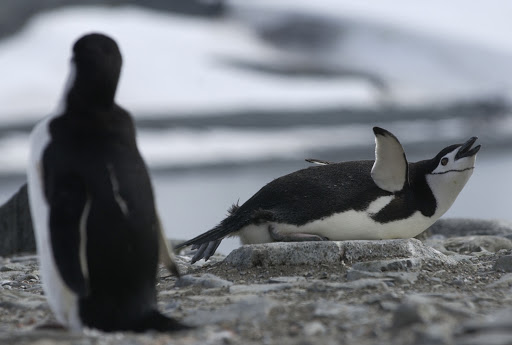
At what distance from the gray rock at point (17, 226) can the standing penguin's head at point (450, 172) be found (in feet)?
11.0

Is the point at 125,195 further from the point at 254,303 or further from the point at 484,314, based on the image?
the point at 484,314

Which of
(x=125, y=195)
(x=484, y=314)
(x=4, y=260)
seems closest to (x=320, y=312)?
(x=484, y=314)

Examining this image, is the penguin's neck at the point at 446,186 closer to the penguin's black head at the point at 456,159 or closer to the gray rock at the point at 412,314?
the penguin's black head at the point at 456,159

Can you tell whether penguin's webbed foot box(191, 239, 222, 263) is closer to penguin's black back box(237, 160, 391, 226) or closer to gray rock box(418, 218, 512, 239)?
penguin's black back box(237, 160, 391, 226)

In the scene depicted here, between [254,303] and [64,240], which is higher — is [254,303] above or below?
below

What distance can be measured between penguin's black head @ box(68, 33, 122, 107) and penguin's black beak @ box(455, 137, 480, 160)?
2.19 metres

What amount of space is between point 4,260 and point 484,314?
4031 millimetres

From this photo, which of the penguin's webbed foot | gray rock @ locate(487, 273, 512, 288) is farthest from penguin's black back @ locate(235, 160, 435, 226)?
gray rock @ locate(487, 273, 512, 288)

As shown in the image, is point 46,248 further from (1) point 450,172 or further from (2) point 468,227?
(2) point 468,227

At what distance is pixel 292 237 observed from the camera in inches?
167

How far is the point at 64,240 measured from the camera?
2.75 m

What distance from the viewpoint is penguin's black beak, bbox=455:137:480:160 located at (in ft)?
14.6

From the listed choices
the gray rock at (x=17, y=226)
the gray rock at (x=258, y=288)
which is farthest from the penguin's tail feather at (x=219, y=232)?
the gray rock at (x=17, y=226)

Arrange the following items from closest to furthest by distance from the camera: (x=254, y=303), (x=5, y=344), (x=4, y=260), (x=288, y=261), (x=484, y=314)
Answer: (x=5, y=344) → (x=484, y=314) → (x=254, y=303) → (x=288, y=261) → (x=4, y=260)
